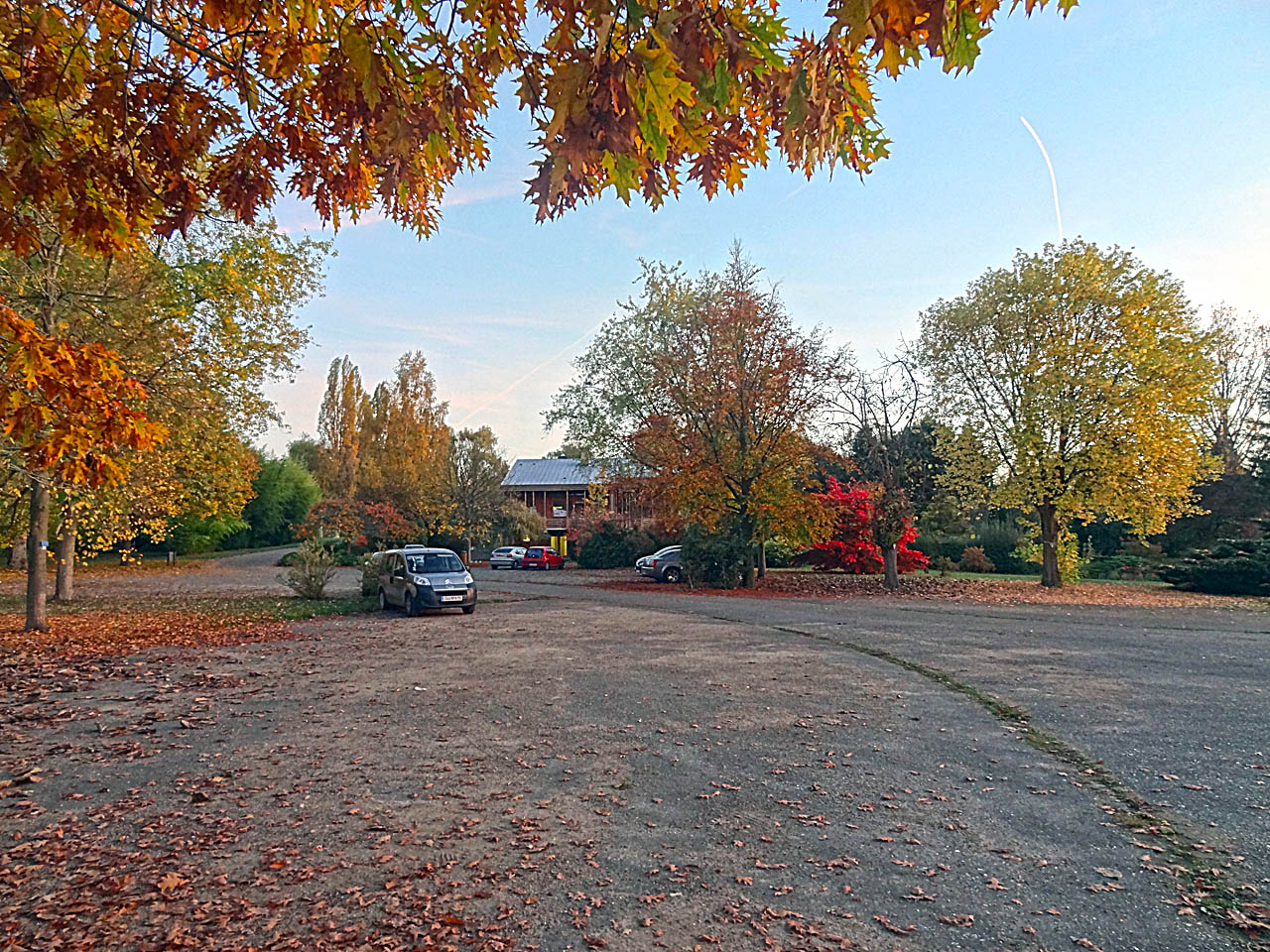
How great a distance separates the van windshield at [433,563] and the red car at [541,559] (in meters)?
20.7

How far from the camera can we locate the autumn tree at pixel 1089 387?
21.2m

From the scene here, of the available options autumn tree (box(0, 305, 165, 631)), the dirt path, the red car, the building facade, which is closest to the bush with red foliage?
the red car

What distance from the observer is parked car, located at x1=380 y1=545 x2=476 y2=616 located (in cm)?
1781

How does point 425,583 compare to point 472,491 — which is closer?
point 425,583

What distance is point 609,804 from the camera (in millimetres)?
5023

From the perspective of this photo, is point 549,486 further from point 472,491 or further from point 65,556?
point 65,556

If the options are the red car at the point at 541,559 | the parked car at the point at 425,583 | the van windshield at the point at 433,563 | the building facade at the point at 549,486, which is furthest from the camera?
the building facade at the point at 549,486

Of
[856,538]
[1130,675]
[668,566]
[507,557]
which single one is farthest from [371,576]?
[507,557]

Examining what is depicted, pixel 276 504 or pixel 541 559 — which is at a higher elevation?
pixel 276 504

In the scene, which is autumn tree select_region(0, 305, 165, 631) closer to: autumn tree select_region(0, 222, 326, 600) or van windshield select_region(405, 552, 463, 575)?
autumn tree select_region(0, 222, 326, 600)

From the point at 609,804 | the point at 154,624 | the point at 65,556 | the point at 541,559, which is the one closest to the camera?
the point at 609,804

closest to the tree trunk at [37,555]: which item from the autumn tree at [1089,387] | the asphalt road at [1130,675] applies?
the asphalt road at [1130,675]

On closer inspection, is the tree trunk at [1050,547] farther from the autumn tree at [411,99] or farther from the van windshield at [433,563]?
the autumn tree at [411,99]

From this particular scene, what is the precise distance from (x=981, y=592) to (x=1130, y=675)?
13924 millimetres
